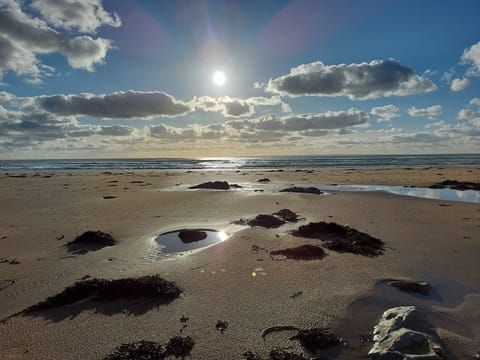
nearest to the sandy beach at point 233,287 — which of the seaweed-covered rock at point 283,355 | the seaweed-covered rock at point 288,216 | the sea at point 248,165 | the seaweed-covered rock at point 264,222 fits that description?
the seaweed-covered rock at point 283,355

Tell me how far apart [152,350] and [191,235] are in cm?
556

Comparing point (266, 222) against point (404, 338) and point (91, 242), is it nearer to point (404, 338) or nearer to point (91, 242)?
point (91, 242)

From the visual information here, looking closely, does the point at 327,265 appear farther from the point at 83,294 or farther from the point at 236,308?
the point at 83,294

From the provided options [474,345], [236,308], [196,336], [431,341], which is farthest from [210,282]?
[474,345]

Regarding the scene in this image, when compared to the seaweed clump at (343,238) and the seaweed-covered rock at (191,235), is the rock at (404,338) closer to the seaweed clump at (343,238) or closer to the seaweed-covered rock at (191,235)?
the seaweed clump at (343,238)

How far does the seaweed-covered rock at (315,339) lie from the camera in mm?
3980

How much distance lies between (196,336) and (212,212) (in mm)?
9328

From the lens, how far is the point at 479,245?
8.33 meters

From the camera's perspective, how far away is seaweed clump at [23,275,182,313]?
5.23 m

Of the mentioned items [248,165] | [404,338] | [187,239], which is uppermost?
[404,338]

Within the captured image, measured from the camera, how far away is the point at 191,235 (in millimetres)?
9398

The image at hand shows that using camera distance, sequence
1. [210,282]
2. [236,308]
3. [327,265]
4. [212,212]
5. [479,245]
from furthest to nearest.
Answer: [212,212]
[479,245]
[327,265]
[210,282]
[236,308]

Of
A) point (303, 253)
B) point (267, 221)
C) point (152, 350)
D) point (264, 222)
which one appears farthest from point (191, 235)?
point (152, 350)

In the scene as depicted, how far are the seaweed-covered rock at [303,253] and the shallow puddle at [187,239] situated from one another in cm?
209
